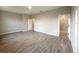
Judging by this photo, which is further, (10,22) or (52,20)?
(10,22)

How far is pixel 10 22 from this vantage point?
8664 millimetres

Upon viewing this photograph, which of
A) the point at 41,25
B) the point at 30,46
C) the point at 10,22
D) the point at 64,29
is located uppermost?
the point at 10,22

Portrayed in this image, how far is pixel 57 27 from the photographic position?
6504 mm

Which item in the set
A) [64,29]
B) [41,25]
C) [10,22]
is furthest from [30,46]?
[10,22]

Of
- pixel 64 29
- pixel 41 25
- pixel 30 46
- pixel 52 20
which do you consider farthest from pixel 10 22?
pixel 30 46

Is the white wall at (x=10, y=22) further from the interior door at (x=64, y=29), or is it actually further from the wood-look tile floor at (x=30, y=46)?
the interior door at (x=64, y=29)

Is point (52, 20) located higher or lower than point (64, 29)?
higher

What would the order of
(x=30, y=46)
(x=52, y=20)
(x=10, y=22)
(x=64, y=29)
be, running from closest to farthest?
(x=30, y=46)
(x=52, y=20)
(x=64, y=29)
(x=10, y=22)

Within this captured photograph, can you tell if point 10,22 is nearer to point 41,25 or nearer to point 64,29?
point 41,25

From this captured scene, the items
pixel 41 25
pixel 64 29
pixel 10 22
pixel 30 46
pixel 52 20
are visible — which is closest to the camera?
pixel 30 46

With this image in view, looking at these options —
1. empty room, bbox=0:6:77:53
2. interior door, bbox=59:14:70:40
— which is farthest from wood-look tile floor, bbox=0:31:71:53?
interior door, bbox=59:14:70:40
